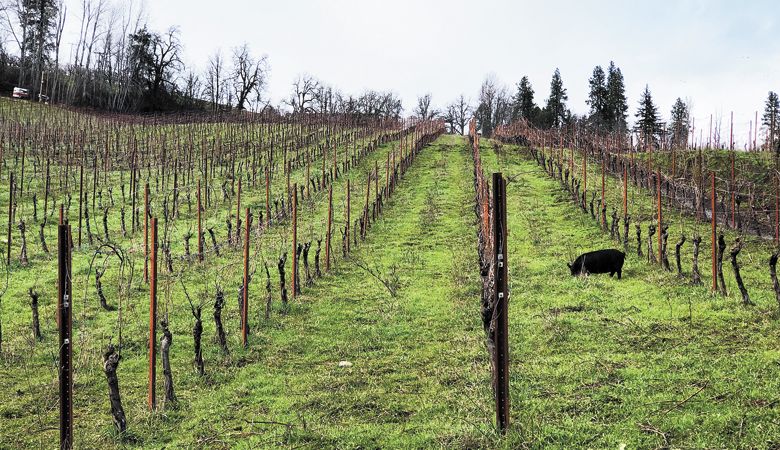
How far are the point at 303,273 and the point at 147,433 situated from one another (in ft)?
27.5

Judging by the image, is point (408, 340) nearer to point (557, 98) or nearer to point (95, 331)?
point (95, 331)

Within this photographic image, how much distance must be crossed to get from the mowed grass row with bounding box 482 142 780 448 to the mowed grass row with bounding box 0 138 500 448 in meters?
0.78

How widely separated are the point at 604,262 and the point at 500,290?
28.9ft

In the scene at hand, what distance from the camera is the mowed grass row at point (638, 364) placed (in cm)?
583

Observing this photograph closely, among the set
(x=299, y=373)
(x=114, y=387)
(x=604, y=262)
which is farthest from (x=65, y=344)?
(x=604, y=262)

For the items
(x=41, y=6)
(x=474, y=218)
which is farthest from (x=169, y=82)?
(x=474, y=218)

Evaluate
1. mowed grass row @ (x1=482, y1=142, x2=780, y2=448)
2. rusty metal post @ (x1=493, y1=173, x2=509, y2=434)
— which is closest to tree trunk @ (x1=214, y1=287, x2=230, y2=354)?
mowed grass row @ (x1=482, y1=142, x2=780, y2=448)

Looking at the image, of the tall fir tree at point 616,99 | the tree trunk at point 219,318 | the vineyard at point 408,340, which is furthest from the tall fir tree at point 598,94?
the tree trunk at point 219,318

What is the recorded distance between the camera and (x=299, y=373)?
8852 millimetres

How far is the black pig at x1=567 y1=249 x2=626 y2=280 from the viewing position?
44.7ft

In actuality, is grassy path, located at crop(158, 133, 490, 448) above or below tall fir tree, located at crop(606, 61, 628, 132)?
below

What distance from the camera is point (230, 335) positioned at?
10695mm

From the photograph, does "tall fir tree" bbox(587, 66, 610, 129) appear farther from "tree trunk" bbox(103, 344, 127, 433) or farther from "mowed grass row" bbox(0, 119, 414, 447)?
"tree trunk" bbox(103, 344, 127, 433)

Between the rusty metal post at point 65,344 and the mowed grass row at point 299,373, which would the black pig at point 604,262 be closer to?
the mowed grass row at point 299,373
